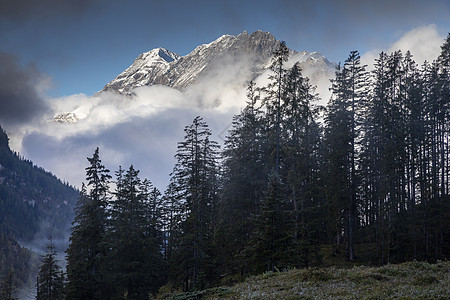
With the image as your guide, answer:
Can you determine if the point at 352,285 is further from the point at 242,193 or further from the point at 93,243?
the point at 93,243

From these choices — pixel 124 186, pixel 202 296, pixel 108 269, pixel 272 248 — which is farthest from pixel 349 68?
pixel 108 269

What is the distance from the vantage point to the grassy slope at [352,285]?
10427 mm

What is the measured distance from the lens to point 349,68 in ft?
111

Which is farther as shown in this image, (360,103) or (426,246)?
(360,103)

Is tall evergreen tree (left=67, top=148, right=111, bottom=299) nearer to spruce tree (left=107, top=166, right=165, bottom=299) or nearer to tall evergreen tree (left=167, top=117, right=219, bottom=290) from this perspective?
spruce tree (left=107, top=166, right=165, bottom=299)

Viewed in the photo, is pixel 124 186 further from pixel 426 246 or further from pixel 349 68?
pixel 426 246

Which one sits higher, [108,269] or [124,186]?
[124,186]

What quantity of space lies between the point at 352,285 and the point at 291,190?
2164cm

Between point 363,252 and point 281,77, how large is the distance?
20937mm

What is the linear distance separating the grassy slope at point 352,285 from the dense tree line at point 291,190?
895 cm

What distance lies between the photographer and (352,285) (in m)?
12.5

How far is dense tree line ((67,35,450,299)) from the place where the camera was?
95.9 feet

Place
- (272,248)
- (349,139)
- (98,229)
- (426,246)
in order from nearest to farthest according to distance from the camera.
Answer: (272,248) → (426,246) → (349,139) → (98,229)

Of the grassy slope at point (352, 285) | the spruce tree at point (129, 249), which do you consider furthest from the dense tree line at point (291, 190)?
the grassy slope at point (352, 285)
